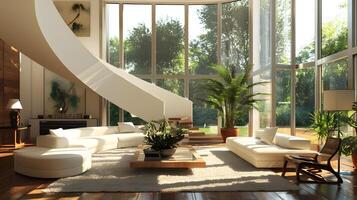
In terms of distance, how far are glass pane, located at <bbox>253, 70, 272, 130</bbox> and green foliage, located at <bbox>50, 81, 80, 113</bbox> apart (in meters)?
6.38

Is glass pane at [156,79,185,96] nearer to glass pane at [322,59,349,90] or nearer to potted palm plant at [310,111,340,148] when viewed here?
glass pane at [322,59,349,90]

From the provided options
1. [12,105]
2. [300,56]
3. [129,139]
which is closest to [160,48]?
[129,139]

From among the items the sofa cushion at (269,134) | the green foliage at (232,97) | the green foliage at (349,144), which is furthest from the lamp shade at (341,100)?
the green foliage at (232,97)

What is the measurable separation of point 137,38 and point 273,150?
8.35 m

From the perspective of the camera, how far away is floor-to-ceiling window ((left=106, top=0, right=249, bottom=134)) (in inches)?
551

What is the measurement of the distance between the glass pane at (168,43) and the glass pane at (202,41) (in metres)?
0.37

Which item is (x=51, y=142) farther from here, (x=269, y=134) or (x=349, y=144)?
(x=349, y=144)

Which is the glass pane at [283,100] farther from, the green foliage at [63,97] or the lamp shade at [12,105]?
the lamp shade at [12,105]

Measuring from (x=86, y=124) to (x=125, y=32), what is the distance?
3.68 meters

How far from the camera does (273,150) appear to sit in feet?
23.3

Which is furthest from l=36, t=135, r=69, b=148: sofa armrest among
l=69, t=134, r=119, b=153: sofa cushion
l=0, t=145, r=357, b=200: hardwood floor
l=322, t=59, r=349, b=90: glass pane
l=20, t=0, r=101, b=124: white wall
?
l=20, t=0, r=101, b=124: white wall

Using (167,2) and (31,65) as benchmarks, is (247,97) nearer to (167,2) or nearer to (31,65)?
(167,2)

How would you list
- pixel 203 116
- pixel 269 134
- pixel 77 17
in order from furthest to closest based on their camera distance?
1. pixel 203 116
2. pixel 77 17
3. pixel 269 134

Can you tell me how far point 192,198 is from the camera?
4793 mm
